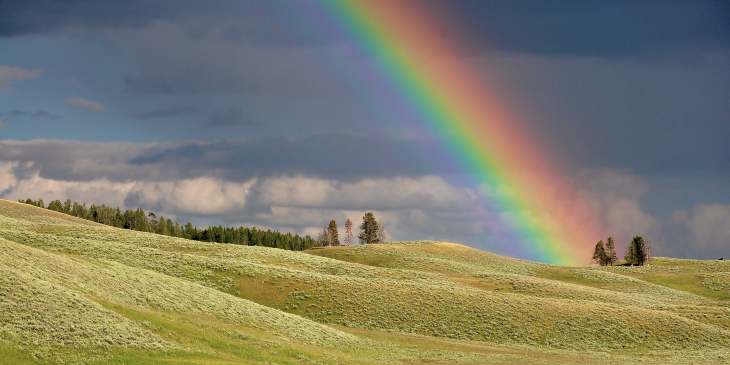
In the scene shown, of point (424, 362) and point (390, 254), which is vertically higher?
point (390, 254)

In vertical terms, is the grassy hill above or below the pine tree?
below

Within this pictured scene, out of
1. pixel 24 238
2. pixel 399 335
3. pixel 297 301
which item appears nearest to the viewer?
pixel 399 335

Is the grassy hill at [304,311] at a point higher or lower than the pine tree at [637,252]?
lower

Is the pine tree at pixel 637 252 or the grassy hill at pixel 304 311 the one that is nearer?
the grassy hill at pixel 304 311

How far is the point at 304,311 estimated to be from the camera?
78.1m

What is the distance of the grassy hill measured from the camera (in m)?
46.1

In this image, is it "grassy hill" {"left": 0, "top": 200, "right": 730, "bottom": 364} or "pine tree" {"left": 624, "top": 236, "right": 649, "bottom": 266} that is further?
"pine tree" {"left": 624, "top": 236, "right": 649, "bottom": 266}

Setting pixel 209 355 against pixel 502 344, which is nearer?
pixel 209 355

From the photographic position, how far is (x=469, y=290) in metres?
90.7

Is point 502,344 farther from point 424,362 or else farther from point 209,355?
point 209,355

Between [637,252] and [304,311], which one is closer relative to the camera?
[304,311]

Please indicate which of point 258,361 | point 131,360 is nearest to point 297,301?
point 258,361

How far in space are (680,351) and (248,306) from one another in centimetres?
3804

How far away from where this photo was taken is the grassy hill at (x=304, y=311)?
4612 centimetres
